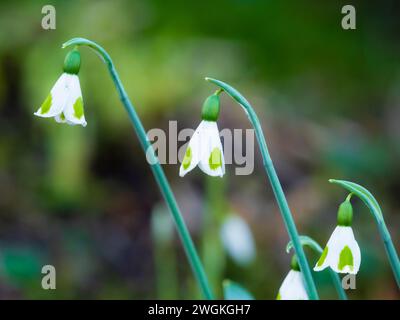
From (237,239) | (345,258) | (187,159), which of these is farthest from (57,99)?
(237,239)

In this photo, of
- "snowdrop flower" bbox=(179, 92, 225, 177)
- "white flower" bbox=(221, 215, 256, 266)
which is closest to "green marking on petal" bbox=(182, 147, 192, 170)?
"snowdrop flower" bbox=(179, 92, 225, 177)

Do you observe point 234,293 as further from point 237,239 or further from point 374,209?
point 237,239

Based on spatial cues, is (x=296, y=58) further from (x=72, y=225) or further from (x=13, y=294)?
(x=13, y=294)

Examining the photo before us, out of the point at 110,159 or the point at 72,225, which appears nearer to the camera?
the point at 72,225

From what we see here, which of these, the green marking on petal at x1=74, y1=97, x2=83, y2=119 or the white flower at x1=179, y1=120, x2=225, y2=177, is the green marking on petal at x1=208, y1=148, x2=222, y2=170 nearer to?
the white flower at x1=179, y1=120, x2=225, y2=177

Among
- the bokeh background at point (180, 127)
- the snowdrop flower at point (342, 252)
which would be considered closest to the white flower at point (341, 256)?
the snowdrop flower at point (342, 252)
